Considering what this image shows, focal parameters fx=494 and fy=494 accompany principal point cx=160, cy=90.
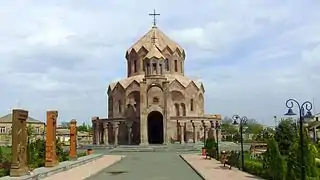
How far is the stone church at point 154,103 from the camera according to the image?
53281 mm

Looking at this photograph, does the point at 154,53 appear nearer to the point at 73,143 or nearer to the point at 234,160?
the point at 73,143

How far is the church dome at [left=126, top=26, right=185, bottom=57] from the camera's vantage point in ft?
207

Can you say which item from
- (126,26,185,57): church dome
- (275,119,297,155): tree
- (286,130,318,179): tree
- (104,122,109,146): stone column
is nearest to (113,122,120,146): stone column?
(104,122,109,146): stone column

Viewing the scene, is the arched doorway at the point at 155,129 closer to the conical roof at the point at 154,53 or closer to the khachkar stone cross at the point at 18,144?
the conical roof at the point at 154,53

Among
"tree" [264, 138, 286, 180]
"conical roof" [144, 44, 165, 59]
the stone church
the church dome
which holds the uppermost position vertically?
the church dome

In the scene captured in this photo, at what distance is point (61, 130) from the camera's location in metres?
90.8

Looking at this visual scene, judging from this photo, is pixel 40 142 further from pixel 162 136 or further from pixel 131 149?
pixel 162 136

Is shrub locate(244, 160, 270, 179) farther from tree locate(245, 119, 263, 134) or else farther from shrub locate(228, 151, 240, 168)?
tree locate(245, 119, 263, 134)

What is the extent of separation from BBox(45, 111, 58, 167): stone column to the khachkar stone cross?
4181 mm

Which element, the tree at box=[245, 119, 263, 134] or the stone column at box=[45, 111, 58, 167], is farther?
the tree at box=[245, 119, 263, 134]

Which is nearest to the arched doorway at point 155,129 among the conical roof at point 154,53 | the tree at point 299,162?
the conical roof at point 154,53

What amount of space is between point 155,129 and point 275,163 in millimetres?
41880

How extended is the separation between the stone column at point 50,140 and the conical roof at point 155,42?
4003 cm

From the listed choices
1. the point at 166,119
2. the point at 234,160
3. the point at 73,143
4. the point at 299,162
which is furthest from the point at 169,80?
the point at 299,162
